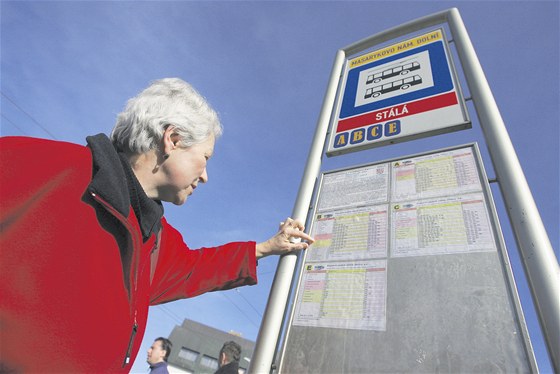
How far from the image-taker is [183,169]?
Result: 1.50 metres

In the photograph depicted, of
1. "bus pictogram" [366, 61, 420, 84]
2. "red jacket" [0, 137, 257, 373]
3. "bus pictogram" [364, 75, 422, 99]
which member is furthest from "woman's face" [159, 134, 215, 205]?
"bus pictogram" [366, 61, 420, 84]

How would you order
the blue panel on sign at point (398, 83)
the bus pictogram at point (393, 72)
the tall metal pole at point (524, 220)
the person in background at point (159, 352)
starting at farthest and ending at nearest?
the person in background at point (159, 352) → the bus pictogram at point (393, 72) → the blue panel on sign at point (398, 83) → the tall metal pole at point (524, 220)

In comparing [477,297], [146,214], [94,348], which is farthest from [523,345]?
[146,214]

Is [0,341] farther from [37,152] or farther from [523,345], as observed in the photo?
[523,345]

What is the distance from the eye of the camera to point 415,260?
1315 mm

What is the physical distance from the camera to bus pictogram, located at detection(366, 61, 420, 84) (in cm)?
224

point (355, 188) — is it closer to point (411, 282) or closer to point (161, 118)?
point (411, 282)

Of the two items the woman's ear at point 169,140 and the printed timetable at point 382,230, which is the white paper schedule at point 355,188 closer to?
the printed timetable at point 382,230

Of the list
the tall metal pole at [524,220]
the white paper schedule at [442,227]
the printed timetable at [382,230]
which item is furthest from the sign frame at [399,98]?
the white paper schedule at [442,227]

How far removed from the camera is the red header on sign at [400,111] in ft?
6.18

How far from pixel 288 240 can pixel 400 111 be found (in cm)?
110

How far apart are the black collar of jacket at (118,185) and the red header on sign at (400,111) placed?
1409mm

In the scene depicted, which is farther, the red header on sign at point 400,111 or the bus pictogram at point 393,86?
the bus pictogram at point 393,86

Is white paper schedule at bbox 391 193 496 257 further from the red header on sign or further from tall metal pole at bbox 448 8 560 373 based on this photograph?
the red header on sign
